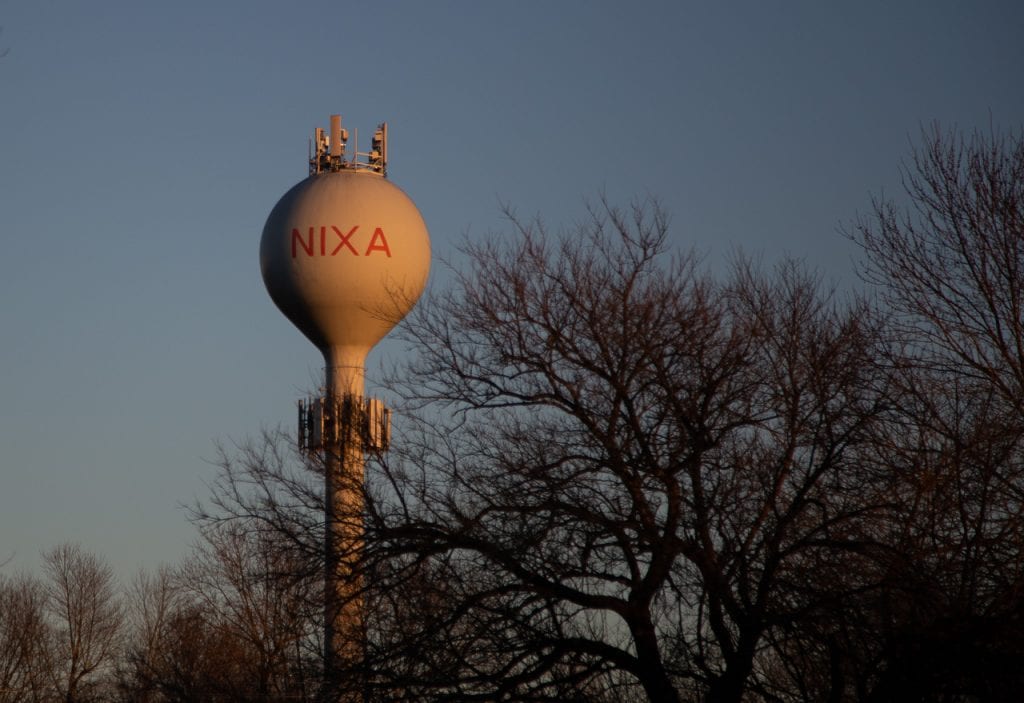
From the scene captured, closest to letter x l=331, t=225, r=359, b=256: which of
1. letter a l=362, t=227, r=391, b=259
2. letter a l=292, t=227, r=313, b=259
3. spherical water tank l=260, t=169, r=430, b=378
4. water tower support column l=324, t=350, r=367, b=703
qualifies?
spherical water tank l=260, t=169, r=430, b=378

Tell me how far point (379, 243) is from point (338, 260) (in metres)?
0.90

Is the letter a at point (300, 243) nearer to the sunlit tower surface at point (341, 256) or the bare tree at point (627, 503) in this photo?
the sunlit tower surface at point (341, 256)

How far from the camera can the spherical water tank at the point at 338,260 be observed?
27.9m

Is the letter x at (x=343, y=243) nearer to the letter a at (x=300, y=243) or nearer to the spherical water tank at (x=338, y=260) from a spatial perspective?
the spherical water tank at (x=338, y=260)

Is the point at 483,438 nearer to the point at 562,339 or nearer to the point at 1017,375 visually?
the point at 562,339

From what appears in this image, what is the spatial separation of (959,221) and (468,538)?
17.8 feet

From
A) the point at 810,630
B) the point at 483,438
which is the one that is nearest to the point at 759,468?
the point at 810,630

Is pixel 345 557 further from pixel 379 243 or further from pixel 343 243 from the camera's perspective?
pixel 379 243

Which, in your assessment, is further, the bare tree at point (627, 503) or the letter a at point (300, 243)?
the letter a at point (300, 243)

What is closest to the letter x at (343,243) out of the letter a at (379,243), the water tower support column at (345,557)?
the letter a at (379,243)

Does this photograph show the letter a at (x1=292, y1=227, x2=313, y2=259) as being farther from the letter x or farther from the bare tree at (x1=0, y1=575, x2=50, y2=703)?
the bare tree at (x1=0, y1=575, x2=50, y2=703)

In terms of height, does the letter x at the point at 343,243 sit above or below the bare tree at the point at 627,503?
above

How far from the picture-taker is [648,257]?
49.5 ft

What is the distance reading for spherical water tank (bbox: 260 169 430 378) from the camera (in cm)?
2792
